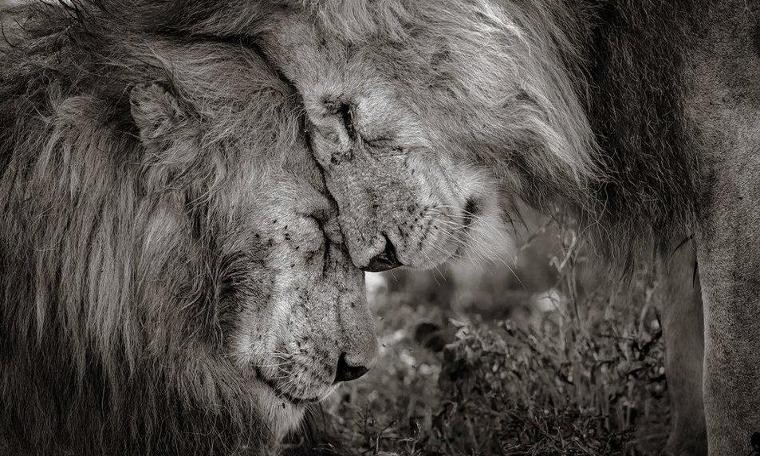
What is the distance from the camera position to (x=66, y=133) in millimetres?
2740

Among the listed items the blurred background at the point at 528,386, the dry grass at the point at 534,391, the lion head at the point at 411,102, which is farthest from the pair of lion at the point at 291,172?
the dry grass at the point at 534,391

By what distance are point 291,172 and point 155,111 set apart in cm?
44

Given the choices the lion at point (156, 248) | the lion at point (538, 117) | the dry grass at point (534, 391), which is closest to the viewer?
the lion at point (538, 117)

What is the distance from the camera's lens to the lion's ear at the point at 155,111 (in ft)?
8.66

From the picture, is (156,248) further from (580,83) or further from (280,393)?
(580,83)

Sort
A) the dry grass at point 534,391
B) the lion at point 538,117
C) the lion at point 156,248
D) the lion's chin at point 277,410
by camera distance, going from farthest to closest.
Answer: the dry grass at point 534,391, the lion's chin at point 277,410, the lion at point 156,248, the lion at point 538,117

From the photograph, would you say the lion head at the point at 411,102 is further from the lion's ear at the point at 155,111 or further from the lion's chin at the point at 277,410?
the lion's chin at the point at 277,410

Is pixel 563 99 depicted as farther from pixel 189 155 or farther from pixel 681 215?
pixel 189 155

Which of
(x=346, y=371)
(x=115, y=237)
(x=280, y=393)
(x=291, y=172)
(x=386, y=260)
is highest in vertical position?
(x=291, y=172)

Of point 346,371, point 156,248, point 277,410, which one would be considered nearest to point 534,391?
point 346,371

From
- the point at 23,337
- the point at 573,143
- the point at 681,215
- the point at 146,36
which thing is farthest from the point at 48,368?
the point at 681,215

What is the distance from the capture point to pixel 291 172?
273cm

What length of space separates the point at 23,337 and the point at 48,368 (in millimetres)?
127

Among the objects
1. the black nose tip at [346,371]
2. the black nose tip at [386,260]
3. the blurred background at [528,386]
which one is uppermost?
the black nose tip at [386,260]
